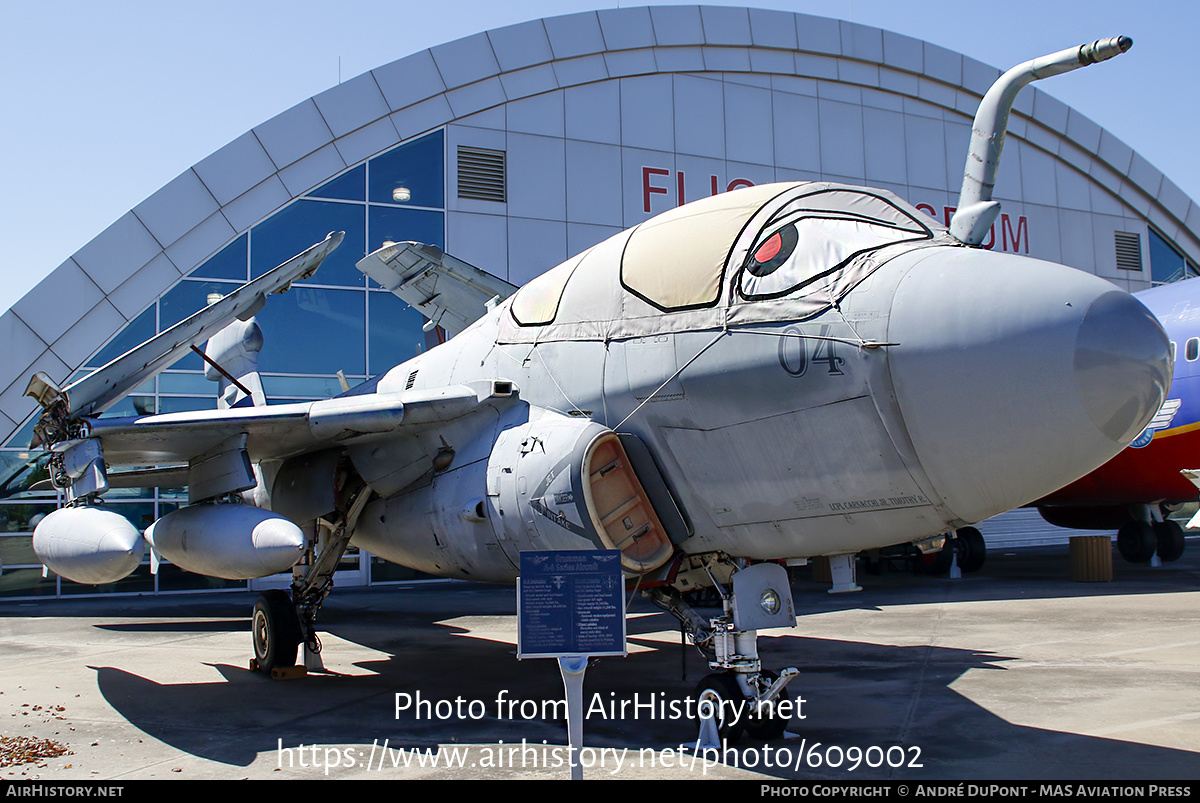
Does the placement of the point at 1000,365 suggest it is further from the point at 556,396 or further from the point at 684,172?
the point at 684,172

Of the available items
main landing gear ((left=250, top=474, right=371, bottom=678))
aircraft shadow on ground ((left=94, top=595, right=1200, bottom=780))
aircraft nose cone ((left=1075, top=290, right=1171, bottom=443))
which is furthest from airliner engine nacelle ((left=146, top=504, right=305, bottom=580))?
aircraft nose cone ((left=1075, top=290, right=1171, bottom=443))

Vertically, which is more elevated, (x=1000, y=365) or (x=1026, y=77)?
(x=1026, y=77)

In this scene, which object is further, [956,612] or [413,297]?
[956,612]

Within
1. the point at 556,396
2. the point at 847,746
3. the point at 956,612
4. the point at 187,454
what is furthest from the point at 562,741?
the point at 956,612

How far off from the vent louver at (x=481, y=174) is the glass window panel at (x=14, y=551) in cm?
1120

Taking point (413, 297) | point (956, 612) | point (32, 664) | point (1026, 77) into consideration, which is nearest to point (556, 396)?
point (1026, 77)

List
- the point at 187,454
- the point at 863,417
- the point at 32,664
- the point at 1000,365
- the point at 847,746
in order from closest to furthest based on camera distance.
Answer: the point at 1000,365 < the point at 863,417 < the point at 847,746 < the point at 187,454 < the point at 32,664

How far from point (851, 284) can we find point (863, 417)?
0.78 m

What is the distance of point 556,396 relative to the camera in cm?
649

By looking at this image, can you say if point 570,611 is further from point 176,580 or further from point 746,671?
point 176,580

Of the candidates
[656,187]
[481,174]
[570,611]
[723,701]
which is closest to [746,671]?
[723,701]

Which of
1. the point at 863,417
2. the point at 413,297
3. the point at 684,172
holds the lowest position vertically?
the point at 863,417

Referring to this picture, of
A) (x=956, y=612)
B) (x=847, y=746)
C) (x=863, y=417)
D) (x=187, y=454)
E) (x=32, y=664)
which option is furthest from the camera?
(x=956, y=612)

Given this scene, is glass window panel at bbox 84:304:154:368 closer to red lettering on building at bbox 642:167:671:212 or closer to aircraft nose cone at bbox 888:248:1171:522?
red lettering on building at bbox 642:167:671:212
